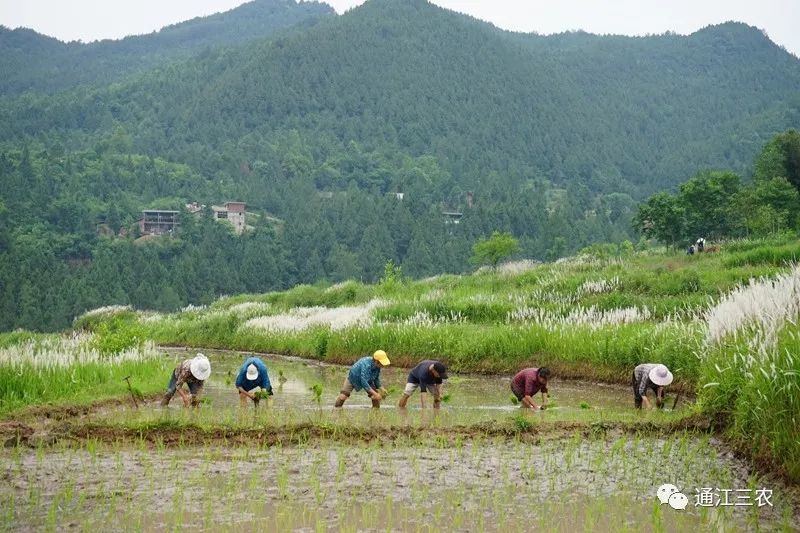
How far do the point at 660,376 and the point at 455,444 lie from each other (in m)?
4.66

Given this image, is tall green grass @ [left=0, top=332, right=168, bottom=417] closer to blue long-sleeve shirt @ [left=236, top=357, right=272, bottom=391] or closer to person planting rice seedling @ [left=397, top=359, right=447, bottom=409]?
blue long-sleeve shirt @ [left=236, top=357, right=272, bottom=391]

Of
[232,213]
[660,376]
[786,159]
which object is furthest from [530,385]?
[232,213]

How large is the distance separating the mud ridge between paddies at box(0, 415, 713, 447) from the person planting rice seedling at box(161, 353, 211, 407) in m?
3.03

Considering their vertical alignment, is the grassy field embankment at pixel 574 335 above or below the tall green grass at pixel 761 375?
below

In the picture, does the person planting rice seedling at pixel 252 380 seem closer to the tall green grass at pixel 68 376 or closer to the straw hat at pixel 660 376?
the tall green grass at pixel 68 376

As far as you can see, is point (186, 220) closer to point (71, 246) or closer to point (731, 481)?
point (71, 246)

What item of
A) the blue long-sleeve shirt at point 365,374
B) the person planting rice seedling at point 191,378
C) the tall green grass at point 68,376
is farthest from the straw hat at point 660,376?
the tall green grass at point 68,376

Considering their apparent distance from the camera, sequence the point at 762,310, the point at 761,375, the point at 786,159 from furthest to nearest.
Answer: the point at 786,159
the point at 762,310
the point at 761,375

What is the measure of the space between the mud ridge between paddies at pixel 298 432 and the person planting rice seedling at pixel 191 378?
3.03 meters

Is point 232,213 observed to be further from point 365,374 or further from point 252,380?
point 365,374

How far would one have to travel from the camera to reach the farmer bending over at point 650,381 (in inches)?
609

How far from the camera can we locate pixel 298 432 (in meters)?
13.2

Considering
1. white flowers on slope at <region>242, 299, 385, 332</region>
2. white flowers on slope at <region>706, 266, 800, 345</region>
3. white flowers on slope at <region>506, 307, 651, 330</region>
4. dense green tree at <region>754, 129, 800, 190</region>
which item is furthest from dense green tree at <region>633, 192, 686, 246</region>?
white flowers on slope at <region>706, 266, 800, 345</region>

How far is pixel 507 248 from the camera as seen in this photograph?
76125 millimetres
